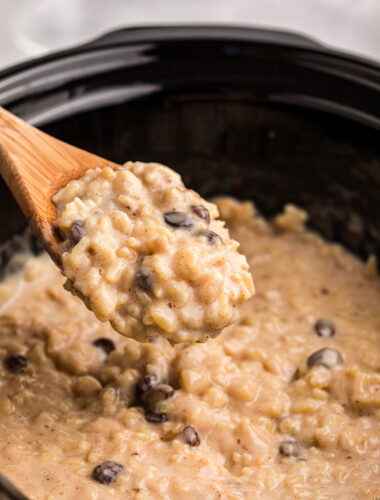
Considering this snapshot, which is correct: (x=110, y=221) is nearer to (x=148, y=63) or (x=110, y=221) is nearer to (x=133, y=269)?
(x=133, y=269)

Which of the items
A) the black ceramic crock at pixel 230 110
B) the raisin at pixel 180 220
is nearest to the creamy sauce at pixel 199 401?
the black ceramic crock at pixel 230 110

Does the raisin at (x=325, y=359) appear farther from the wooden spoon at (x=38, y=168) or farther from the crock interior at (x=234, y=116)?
the wooden spoon at (x=38, y=168)

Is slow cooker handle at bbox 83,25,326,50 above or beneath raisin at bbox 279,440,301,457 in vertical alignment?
above

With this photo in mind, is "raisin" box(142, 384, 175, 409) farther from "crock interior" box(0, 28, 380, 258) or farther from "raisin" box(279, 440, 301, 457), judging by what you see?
"crock interior" box(0, 28, 380, 258)

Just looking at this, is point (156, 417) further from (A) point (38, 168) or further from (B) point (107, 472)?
(A) point (38, 168)

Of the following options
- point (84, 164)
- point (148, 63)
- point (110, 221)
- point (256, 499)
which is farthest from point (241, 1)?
point (256, 499)

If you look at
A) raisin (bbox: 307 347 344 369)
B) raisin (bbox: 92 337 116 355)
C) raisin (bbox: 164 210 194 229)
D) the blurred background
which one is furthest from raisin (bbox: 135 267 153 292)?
the blurred background

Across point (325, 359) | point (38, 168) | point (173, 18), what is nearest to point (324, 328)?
point (325, 359)
